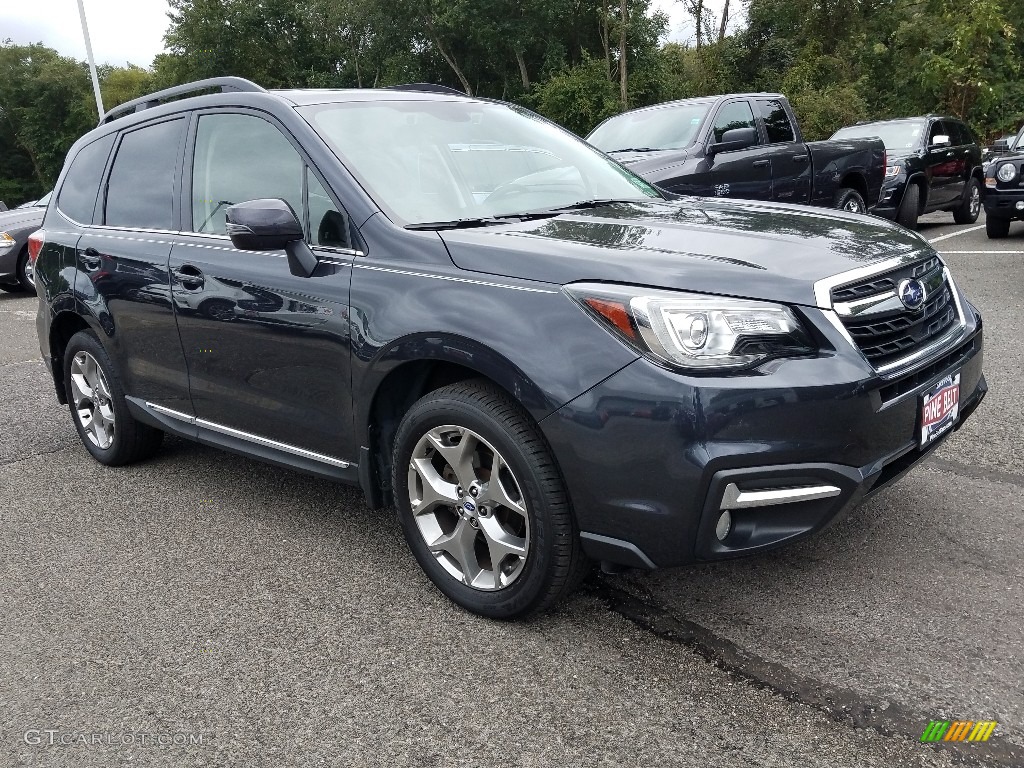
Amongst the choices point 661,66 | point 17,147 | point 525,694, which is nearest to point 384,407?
point 525,694

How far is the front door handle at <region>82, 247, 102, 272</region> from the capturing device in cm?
428

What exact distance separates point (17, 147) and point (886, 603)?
265ft

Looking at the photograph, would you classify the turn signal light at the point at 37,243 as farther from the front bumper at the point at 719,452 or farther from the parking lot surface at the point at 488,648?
the front bumper at the point at 719,452

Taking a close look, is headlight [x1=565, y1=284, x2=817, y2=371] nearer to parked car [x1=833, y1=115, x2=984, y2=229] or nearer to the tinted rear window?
the tinted rear window

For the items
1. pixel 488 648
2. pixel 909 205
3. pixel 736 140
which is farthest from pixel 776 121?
pixel 488 648

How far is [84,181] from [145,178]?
2.47 feet

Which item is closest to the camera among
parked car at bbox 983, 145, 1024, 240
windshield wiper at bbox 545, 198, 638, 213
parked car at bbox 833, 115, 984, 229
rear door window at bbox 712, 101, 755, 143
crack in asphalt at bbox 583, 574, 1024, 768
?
crack in asphalt at bbox 583, 574, 1024, 768

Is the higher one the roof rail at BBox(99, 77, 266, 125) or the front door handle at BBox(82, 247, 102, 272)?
the roof rail at BBox(99, 77, 266, 125)

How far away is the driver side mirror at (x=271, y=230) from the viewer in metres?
2.99

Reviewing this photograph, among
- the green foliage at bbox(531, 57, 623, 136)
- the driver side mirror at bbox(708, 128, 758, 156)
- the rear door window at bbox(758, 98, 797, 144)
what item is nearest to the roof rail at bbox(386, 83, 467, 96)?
the driver side mirror at bbox(708, 128, 758, 156)

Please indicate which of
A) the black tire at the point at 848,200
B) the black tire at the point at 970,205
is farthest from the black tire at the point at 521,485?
the black tire at the point at 970,205

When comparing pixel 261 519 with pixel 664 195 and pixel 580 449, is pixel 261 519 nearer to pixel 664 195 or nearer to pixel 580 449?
pixel 580 449

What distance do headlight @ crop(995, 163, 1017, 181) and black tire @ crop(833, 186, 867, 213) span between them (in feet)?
6.36

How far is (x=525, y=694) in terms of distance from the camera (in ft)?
8.29
